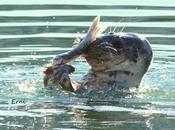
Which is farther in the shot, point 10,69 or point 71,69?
point 10,69

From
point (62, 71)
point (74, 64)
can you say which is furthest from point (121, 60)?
point (74, 64)

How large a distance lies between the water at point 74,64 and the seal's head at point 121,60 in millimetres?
206

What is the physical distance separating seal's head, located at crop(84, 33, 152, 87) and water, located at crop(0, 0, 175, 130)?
0.21 meters

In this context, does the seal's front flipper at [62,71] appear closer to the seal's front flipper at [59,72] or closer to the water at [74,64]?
the seal's front flipper at [59,72]

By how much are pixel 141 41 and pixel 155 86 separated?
2.17 ft

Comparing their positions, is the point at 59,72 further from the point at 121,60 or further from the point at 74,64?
the point at 74,64

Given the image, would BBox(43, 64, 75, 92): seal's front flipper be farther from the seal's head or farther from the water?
the seal's head

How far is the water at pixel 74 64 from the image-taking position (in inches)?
325

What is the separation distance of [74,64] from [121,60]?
77.6 inches
